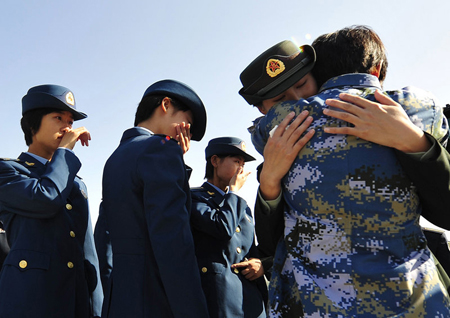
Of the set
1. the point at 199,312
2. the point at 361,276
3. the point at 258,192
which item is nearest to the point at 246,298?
the point at 199,312

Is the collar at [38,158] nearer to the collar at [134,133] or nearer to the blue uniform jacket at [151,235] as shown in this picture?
the collar at [134,133]

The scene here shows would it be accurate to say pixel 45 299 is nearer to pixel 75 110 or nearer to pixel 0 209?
pixel 0 209

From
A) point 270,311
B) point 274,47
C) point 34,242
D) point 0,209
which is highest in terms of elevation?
point 274,47

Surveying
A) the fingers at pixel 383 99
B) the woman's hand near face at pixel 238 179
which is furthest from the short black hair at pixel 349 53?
the woman's hand near face at pixel 238 179

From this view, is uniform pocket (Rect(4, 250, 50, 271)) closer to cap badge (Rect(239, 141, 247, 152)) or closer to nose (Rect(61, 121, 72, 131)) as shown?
nose (Rect(61, 121, 72, 131))

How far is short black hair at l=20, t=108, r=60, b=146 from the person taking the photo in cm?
351

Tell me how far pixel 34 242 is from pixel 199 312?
55.3 inches

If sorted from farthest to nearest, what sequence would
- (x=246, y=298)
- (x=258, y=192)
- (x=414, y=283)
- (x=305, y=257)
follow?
(x=246, y=298) → (x=258, y=192) → (x=305, y=257) → (x=414, y=283)

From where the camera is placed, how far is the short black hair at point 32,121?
351 centimetres

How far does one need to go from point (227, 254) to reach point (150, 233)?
1.38m

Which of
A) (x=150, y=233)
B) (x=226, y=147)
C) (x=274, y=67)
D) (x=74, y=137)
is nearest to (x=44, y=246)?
(x=74, y=137)

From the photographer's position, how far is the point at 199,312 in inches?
84.0

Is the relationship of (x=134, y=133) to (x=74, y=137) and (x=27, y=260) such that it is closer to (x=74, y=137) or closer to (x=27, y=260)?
(x=74, y=137)

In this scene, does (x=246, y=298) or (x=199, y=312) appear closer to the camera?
(x=199, y=312)
